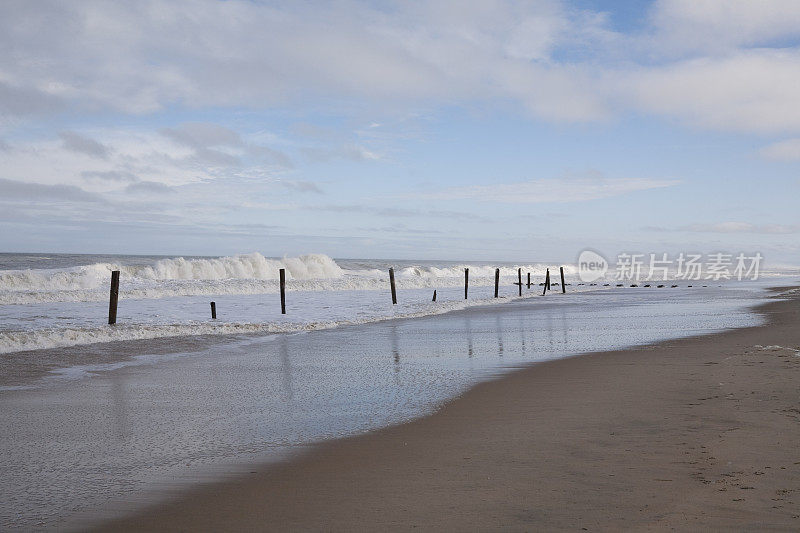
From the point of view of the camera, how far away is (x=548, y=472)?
450 centimetres

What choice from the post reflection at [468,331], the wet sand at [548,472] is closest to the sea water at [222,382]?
the post reflection at [468,331]

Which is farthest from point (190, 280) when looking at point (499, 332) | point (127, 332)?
point (499, 332)

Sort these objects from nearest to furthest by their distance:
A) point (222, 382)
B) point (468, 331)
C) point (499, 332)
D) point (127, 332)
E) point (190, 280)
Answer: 1. point (222, 382)
2. point (127, 332)
3. point (499, 332)
4. point (468, 331)
5. point (190, 280)

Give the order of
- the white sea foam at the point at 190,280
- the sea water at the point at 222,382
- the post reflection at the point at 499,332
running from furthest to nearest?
1. the white sea foam at the point at 190,280
2. the post reflection at the point at 499,332
3. the sea water at the point at 222,382

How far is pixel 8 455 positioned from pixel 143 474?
1468 mm

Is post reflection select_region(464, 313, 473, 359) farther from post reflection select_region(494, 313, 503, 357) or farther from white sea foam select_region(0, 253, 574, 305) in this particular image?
white sea foam select_region(0, 253, 574, 305)

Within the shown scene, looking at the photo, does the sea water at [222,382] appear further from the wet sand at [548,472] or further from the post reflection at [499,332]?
the wet sand at [548,472]

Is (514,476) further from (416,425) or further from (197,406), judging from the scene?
(197,406)

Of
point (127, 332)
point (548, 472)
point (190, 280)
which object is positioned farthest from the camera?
point (190, 280)

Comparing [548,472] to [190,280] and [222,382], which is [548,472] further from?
[190,280]

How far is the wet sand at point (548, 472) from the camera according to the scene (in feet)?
12.1

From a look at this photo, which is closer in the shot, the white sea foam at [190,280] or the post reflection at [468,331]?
the post reflection at [468,331]

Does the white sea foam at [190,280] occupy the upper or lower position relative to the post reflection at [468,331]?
upper

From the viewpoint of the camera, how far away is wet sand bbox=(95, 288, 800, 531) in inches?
145
